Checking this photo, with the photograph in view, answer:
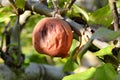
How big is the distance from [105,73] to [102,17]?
9.9 inches

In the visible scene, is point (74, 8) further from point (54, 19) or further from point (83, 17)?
point (54, 19)

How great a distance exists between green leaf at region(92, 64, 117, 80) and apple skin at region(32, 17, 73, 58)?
17 cm

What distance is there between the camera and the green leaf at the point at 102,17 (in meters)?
1.08

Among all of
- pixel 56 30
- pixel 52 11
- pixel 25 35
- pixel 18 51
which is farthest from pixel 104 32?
pixel 25 35

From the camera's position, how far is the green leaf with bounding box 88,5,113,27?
1.08 metres

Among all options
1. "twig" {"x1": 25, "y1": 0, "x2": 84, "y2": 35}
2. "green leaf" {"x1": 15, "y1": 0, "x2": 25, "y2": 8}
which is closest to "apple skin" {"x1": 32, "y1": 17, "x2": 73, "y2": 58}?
"twig" {"x1": 25, "y1": 0, "x2": 84, "y2": 35}

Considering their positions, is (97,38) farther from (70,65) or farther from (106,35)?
(70,65)

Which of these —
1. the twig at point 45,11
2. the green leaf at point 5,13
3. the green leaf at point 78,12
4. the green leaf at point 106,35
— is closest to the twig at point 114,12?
the green leaf at point 106,35

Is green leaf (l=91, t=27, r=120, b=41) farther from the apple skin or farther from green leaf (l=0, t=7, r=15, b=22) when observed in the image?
green leaf (l=0, t=7, r=15, b=22)

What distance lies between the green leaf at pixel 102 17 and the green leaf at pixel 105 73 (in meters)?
0.19

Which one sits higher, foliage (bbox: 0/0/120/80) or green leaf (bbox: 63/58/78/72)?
foliage (bbox: 0/0/120/80)

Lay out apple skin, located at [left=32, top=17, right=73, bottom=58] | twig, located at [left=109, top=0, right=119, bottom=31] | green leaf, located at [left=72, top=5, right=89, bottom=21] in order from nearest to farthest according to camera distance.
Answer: twig, located at [left=109, top=0, right=119, bottom=31] → apple skin, located at [left=32, top=17, right=73, bottom=58] → green leaf, located at [left=72, top=5, right=89, bottom=21]

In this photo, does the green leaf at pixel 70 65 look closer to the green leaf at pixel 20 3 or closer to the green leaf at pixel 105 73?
the green leaf at pixel 105 73

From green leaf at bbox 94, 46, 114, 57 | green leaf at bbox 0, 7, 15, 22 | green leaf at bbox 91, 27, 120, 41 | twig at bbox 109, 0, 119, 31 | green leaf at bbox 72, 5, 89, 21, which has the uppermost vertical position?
twig at bbox 109, 0, 119, 31
